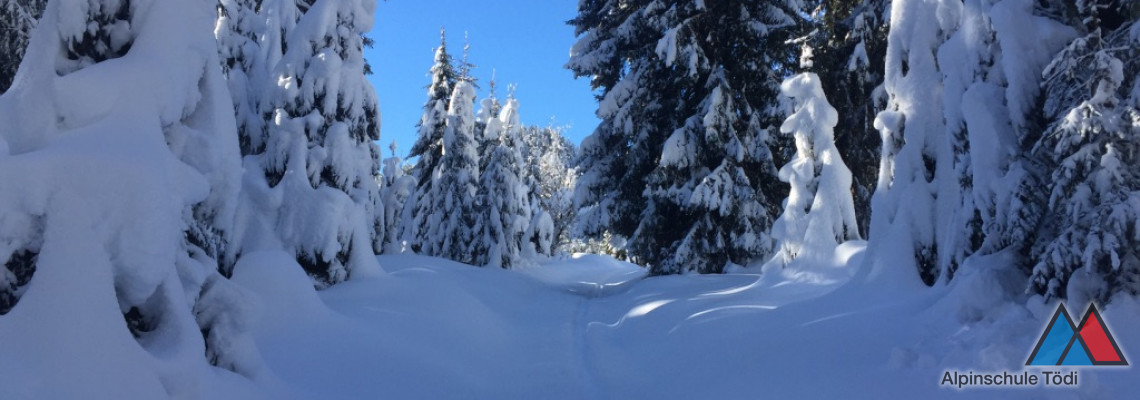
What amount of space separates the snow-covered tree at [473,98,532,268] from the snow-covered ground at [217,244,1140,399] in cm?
1570

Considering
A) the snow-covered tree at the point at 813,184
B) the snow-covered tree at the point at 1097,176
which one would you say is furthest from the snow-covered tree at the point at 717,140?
the snow-covered tree at the point at 1097,176

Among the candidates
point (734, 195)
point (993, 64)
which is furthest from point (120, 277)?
point (734, 195)

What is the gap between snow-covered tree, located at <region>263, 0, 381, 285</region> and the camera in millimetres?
11961

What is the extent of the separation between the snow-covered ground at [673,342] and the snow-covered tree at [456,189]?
15.2 m

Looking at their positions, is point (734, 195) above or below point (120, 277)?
above

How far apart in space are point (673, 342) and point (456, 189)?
1976 cm

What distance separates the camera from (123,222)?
4.09m

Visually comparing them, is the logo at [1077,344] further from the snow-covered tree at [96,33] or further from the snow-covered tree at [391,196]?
the snow-covered tree at [391,196]

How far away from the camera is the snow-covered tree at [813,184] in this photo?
13.6 meters

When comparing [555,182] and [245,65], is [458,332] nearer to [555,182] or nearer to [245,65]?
[245,65]

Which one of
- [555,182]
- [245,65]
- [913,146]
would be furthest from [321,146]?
[555,182]

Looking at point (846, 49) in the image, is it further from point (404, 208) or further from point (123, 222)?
point (404, 208)

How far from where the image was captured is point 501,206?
29.2m

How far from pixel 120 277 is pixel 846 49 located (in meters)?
16.4
